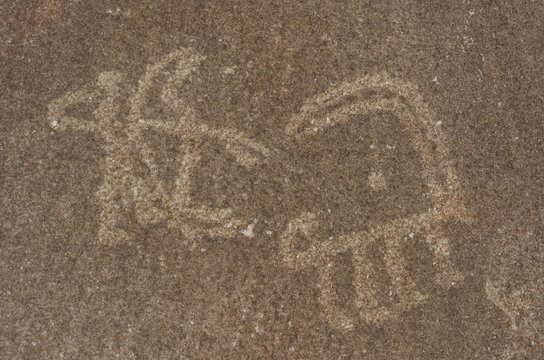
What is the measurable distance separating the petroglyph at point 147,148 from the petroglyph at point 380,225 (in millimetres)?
256

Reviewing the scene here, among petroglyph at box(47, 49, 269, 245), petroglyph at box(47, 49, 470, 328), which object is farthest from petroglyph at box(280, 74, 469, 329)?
petroglyph at box(47, 49, 269, 245)

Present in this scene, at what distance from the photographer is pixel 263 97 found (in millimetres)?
1709

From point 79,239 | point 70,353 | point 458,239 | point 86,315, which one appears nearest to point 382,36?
point 458,239

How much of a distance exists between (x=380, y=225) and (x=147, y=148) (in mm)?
951

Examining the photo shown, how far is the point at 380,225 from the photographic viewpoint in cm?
167

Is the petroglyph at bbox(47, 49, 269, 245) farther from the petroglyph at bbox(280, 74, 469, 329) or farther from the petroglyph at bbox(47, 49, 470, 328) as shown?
the petroglyph at bbox(280, 74, 469, 329)

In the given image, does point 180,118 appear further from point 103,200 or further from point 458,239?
point 458,239

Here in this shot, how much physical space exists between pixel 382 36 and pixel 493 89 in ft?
1.64

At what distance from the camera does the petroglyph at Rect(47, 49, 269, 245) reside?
165 centimetres

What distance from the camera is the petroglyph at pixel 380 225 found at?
5.40 feet

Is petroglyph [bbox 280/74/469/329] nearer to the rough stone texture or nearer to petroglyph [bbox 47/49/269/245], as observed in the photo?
the rough stone texture

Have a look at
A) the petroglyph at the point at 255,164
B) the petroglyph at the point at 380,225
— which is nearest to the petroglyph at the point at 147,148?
the petroglyph at the point at 255,164

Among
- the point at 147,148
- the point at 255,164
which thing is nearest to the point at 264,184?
the point at 255,164

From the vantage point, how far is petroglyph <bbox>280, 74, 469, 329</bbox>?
1.64 m
